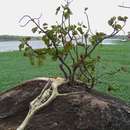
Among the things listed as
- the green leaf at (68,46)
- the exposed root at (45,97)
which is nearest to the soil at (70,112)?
the exposed root at (45,97)

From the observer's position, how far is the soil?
14.5 feet

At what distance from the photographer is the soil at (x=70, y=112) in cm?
442

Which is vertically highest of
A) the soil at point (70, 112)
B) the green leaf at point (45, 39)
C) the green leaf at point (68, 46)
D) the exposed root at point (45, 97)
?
the green leaf at point (45, 39)

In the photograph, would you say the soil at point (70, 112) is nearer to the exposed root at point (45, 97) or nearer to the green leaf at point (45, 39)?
the exposed root at point (45, 97)

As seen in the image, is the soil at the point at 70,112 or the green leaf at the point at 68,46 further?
the green leaf at the point at 68,46

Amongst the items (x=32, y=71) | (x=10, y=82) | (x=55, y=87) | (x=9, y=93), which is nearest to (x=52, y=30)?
(x=55, y=87)

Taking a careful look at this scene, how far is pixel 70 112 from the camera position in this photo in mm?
4531

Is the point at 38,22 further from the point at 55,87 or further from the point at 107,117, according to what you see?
the point at 107,117

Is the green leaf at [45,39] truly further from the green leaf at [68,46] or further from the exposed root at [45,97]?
the exposed root at [45,97]

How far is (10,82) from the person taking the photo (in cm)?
923

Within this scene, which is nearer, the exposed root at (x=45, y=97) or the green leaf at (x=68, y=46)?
the exposed root at (x=45, y=97)

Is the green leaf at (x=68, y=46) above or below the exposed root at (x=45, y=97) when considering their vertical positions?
above

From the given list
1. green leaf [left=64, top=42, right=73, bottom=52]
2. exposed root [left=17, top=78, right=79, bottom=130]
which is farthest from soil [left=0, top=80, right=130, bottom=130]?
green leaf [left=64, top=42, right=73, bottom=52]

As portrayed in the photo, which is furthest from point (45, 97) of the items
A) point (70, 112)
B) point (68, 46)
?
point (68, 46)
